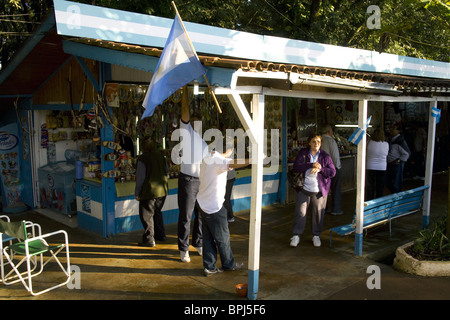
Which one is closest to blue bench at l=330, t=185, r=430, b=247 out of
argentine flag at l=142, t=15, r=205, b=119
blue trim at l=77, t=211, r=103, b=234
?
argentine flag at l=142, t=15, r=205, b=119

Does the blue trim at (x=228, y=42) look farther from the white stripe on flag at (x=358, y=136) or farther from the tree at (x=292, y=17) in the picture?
the white stripe on flag at (x=358, y=136)

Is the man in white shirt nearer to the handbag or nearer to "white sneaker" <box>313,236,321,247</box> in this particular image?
the handbag

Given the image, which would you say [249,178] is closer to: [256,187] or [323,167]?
A: [323,167]

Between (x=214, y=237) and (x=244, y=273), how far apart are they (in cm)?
68

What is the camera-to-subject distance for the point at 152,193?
245 inches

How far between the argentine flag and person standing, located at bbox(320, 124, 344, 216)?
458cm

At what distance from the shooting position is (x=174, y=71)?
3973 mm

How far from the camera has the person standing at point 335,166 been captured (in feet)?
26.1

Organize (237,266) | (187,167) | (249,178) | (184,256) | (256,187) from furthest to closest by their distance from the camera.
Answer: (249,178) → (184,256) → (187,167) → (237,266) → (256,187)

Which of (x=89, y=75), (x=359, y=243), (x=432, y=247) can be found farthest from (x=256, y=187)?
(x=89, y=75)

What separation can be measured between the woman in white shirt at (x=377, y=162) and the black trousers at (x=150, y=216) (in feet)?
13.4

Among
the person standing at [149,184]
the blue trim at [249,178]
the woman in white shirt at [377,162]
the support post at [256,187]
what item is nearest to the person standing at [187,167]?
the person standing at [149,184]

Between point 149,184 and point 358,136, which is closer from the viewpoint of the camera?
point 358,136

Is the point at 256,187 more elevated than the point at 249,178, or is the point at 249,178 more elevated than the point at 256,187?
the point at 256,187
